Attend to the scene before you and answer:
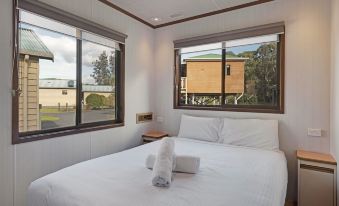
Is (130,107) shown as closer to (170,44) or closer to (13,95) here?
(170,44)

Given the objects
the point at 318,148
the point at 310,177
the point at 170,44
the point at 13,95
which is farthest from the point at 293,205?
the point at 13,95

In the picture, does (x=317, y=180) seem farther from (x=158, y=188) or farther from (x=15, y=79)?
(x=15, y=79)

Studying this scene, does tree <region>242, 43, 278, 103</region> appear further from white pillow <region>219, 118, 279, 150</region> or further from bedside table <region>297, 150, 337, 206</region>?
bedside table <region>297, 150, 337, 206</region>

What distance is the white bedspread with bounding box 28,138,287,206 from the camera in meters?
1.20

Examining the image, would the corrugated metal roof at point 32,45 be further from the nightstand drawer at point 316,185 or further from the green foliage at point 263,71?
the nightstand drawer at point 316,185

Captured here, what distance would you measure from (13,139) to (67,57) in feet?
3.60

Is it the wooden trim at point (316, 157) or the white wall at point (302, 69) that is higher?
the white wall at point (302, 69)

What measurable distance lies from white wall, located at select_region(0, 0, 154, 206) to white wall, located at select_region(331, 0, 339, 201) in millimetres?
2636

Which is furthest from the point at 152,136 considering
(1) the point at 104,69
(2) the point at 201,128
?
(1) the point at 104,69

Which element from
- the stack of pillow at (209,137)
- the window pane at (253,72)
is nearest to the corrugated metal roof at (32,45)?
the stack of pillow at (209,137)

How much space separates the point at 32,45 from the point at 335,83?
322 cm

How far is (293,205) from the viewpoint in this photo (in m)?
2.40

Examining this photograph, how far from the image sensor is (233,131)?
271 centimetres

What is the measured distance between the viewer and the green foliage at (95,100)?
2.73m
